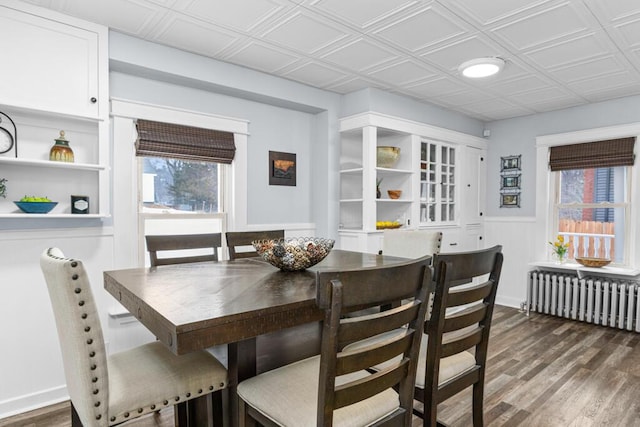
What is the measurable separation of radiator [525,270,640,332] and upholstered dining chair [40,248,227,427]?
169 inches

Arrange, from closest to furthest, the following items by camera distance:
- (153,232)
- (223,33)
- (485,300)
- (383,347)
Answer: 1. (383,347)
2. (485,300)
3. (223,33)
4. (153,232)

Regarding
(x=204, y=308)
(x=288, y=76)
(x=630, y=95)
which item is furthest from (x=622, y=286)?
(x=204, y=308)

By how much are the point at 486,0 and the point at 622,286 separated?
11.4 ft

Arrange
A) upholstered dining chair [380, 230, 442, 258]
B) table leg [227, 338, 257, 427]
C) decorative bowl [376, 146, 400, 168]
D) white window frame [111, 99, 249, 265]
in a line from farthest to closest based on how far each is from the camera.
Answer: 1. decorative bowl [376, 146, 400, 168]
2. white window frame [111, 99, 249, 265]
3. upholstered dining chair [380, 230, 442, 258]
4. table leg [227, 338, 257, 427]

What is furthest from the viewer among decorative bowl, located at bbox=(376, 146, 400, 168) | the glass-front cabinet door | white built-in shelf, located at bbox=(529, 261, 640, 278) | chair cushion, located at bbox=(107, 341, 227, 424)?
the glass-front cabinet door

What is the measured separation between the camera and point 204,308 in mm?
1280

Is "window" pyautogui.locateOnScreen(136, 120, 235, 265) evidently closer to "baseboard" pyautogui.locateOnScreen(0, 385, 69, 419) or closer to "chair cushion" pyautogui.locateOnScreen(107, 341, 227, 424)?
"baseboard" pyautogui.locateOnScreen(0, 385, 69, 419)

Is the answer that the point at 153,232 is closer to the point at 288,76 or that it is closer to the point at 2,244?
the point at 2,244

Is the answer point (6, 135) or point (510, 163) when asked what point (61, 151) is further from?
point (510, 163)

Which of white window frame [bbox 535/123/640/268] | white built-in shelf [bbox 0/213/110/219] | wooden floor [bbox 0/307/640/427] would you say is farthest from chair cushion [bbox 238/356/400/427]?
white window frame [bbox 535/123/640/268]

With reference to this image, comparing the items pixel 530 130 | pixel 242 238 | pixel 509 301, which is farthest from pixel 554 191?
pixel 242 238

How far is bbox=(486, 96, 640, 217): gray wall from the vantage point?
423 centimetres

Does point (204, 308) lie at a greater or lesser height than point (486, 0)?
lesser

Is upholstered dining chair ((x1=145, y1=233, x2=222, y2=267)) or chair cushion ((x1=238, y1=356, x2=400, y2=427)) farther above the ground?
upholstered dining chair ((x1=145, y1=233, x2=222, y2=267))
